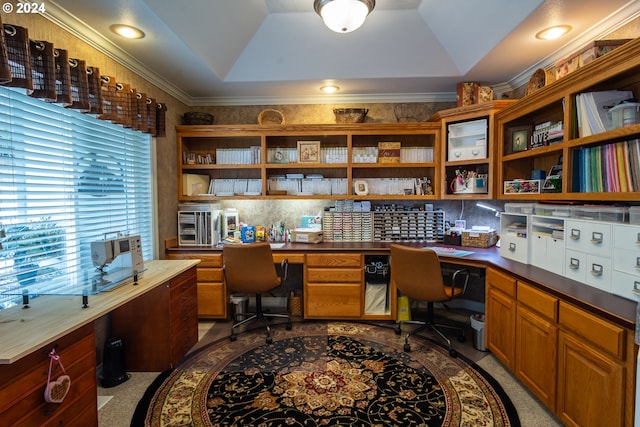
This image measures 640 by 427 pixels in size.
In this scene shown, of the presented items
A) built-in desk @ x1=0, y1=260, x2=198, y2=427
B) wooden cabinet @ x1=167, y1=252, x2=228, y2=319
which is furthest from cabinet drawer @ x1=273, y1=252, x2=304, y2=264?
built-in desk @ x1=0, y1=260, x2=198, y2=427

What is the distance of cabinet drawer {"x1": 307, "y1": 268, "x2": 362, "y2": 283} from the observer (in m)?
3.20

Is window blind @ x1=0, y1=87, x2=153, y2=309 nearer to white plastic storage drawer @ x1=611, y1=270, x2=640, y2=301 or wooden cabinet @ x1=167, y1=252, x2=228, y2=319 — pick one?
wooden cabinet @ x1=167, y1=252, x2=228, y2=319

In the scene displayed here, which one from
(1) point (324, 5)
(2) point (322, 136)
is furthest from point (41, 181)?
(2) point (322, 136)

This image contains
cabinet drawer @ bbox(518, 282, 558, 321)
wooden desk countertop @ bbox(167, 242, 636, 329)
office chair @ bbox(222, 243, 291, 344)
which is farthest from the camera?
office chair @ bbox(222, 243, 291, 344)

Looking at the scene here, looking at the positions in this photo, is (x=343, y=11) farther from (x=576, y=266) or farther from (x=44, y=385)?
(x=44, y=385)

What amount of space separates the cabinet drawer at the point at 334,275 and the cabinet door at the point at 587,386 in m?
1.77

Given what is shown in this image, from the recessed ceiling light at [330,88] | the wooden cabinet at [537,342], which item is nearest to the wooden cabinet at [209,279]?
the recessed ceiling light at [330,88]

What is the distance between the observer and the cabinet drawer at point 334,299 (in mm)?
3219

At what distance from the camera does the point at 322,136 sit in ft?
12.2

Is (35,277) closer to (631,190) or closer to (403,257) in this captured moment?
(403,257)

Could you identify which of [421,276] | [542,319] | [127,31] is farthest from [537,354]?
[127,31]

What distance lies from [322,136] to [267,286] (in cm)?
189

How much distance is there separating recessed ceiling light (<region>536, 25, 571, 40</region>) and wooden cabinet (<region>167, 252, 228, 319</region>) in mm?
3428

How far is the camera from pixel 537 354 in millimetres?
1931
